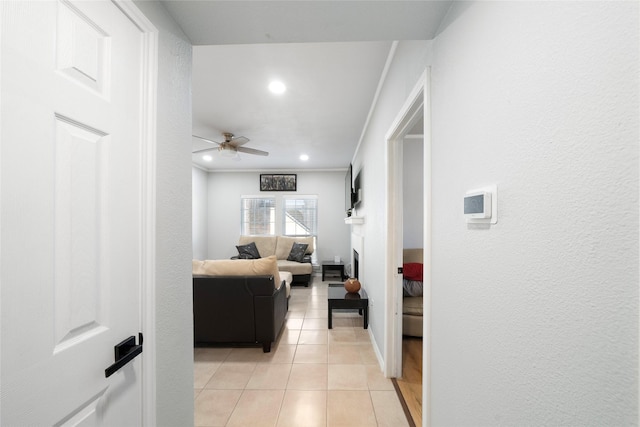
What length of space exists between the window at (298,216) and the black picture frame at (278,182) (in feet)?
1.03

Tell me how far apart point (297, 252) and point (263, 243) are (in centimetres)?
96

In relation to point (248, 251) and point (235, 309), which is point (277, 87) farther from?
point (248, 251)

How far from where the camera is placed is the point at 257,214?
21.9 ft

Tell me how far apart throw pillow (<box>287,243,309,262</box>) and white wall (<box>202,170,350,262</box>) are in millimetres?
604

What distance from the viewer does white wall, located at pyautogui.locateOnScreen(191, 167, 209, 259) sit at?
5914 millimetres

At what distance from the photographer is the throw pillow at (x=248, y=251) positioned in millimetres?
5898

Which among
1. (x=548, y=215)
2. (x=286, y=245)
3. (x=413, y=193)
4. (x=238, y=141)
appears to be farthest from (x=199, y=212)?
(x=548, y=215)

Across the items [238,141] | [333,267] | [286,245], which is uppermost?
[238,141]

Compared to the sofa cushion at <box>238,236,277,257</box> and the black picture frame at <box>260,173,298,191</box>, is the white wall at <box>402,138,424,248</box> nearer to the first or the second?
the black picture frame at <box>260,173,298,191</box>

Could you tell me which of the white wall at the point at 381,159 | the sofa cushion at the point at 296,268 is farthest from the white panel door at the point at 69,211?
the sofa cushion at the point at 296,268

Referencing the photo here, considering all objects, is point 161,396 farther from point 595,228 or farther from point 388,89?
point 388,89

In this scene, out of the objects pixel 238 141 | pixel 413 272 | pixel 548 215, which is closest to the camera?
pixel 548 215

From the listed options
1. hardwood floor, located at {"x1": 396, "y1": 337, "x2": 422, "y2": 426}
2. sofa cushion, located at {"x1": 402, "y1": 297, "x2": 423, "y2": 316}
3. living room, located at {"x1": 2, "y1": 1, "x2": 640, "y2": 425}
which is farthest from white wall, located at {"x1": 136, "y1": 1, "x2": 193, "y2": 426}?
sofa cushion, located at {"x1": 402, "y1": 297, "x2": 423, "y2": 316}

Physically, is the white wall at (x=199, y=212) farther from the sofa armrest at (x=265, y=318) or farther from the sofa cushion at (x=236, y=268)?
the sofa armrest at (x=265, y=318)
